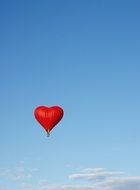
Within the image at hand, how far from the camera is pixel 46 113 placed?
63.4m

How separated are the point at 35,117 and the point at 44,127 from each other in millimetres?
2965

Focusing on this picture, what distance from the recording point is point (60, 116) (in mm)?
63500

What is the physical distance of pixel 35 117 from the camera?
63562 mm

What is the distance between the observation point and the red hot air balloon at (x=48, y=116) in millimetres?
62000

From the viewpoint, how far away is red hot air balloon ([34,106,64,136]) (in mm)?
62000

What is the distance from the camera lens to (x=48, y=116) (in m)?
62.7

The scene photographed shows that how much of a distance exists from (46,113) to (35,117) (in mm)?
2271

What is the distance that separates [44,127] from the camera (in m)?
62.1

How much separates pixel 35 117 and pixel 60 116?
4.81 meters

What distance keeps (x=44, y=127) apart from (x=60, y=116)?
3833 millimetres

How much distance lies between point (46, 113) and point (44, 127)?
9.46 feet
